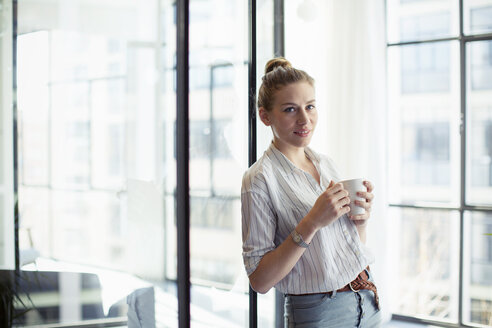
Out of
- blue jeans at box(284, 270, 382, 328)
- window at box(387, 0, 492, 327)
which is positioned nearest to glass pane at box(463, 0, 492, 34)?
window at box(387, 0, 492, 327)

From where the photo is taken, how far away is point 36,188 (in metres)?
1.26

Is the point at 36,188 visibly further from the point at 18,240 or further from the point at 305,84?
the point at 305,84

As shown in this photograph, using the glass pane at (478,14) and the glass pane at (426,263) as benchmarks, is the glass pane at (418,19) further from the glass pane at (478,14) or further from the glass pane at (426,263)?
the glass pane at (426,263)

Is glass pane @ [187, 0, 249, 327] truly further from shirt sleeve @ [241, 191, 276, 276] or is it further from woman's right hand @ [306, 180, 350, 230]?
woman's right hand @ [306, 180, 350, 230]

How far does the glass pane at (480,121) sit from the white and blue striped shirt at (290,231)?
2260 millimetres

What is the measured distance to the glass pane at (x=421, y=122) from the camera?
11.4 ft

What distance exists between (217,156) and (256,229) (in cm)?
77

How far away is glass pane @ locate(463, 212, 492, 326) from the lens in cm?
322

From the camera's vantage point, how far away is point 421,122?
12.1ft

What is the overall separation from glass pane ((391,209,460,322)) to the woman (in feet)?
7.54

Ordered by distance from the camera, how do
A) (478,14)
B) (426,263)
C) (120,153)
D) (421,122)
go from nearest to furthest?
(120,153) → (478,14) → (426,263) → (421,122)

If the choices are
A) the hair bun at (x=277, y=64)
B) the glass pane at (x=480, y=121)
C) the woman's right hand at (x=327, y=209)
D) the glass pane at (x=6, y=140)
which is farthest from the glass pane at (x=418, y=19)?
the glass pane at (x=6, y=140)

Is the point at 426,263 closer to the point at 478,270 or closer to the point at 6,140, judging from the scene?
the point at 478,270

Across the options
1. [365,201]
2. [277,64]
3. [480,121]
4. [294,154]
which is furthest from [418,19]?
[365,201]
